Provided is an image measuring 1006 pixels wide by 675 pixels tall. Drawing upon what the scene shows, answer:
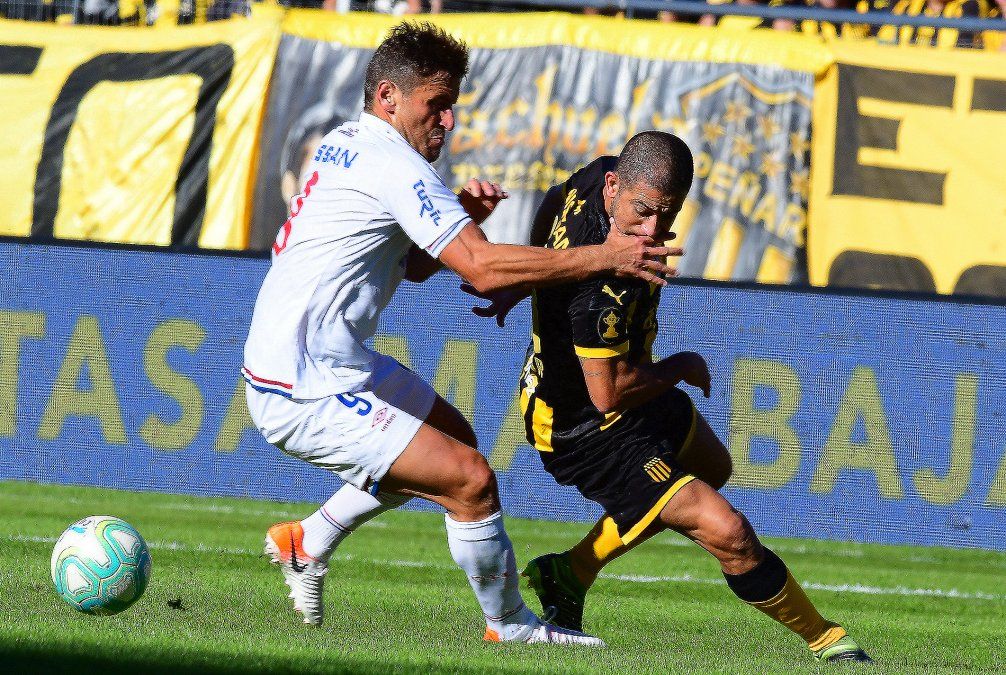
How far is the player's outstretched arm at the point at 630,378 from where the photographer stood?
5.40 meters

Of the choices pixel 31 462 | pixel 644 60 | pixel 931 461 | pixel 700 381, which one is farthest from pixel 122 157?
pixel 700 381

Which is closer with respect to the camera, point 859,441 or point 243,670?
point 243,670

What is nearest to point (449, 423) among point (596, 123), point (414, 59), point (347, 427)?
point (347, 427)

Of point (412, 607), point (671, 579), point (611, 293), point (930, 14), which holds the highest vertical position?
point (930, 14)

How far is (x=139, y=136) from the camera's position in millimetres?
12484

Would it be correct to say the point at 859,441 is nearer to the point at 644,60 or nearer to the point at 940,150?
the point at 940,150

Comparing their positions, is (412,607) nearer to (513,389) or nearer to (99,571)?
(99,571)

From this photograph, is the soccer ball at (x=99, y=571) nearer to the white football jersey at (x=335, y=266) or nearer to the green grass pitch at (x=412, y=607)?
the green grass pitch at (x=412, y=607)

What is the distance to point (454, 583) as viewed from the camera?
25.0 feet

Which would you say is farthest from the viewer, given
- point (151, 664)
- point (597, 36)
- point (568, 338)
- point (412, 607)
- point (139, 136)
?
point (139, 136)

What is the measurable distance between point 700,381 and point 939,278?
257 inches

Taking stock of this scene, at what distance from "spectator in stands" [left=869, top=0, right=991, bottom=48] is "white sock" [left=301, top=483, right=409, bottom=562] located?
26.8 ft

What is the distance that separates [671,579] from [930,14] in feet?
21.8

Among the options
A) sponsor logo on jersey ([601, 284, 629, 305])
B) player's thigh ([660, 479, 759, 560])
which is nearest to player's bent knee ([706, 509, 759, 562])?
player's thigh ([660, 479, 759, 560])
